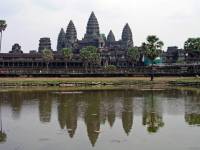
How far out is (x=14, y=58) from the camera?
16512 centimetres

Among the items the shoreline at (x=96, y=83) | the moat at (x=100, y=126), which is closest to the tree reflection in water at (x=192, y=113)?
the moat at (x=100, y=126)

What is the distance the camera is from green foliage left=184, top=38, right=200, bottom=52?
129m

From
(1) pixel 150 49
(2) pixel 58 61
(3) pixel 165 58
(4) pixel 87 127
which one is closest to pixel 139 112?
(4) pixel 87 127

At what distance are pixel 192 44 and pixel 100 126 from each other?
100308mm

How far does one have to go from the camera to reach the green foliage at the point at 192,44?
129 m

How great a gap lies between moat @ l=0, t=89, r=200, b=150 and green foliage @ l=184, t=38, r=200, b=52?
260ft

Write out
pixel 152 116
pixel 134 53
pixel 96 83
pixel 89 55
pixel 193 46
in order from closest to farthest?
pixel 152 116 < pixel 96 83 < pixel 193 46 < pixel 89 55 < pixel 134 53

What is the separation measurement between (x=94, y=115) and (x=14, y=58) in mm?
127495

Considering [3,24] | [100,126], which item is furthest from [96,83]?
[100,126]

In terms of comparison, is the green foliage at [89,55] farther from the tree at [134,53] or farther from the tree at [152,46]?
the tree at [152,46]

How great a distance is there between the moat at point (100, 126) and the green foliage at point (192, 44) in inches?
3123

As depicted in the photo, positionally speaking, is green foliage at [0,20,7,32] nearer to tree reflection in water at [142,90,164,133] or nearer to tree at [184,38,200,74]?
tree at [184,38,200,74]

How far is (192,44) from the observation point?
131 meters

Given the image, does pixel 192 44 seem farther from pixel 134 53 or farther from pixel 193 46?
pixel 134 53
